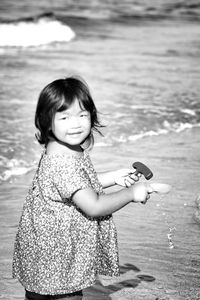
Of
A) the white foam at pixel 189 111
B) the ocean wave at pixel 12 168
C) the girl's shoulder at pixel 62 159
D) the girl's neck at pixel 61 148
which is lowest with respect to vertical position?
the ocean wave at pixel 12 168

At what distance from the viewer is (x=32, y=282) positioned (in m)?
3.33

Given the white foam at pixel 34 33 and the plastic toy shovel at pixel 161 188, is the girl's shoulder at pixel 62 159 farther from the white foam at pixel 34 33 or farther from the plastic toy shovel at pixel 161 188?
the white foam at pixel 34 33

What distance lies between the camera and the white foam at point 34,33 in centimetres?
1867

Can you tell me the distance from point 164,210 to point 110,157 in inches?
71.2

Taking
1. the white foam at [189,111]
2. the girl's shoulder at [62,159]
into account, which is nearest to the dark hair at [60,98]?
the girl's shoulder at [62,159]

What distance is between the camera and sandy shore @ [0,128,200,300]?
4008mm

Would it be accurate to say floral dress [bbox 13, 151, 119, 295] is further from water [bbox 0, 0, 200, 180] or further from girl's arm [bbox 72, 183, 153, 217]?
water [bbox 0, 0, 200, 180]

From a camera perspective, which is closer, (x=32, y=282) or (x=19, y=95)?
(x=32, y=282)

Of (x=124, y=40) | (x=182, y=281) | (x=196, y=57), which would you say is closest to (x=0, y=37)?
(x=124, y=40)

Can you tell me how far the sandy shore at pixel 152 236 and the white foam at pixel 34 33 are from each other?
38.3 feet

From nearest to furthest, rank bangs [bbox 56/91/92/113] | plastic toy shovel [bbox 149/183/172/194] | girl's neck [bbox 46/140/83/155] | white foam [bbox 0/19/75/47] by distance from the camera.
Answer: plastic toy shovel [bbox 149/183/172/194], bangs [bbox 56/91/92/113], girl's neck [bbox 46/140/83/155], white foam [bbox 0/19/75/47]

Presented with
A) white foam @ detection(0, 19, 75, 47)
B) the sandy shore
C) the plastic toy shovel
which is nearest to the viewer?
the plastic toy shovel

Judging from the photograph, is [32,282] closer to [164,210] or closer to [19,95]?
[164,210]

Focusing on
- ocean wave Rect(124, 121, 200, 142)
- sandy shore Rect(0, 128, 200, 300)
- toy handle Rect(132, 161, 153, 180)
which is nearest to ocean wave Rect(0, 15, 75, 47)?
ocean wave Rect(124, 121, 200, 142)
